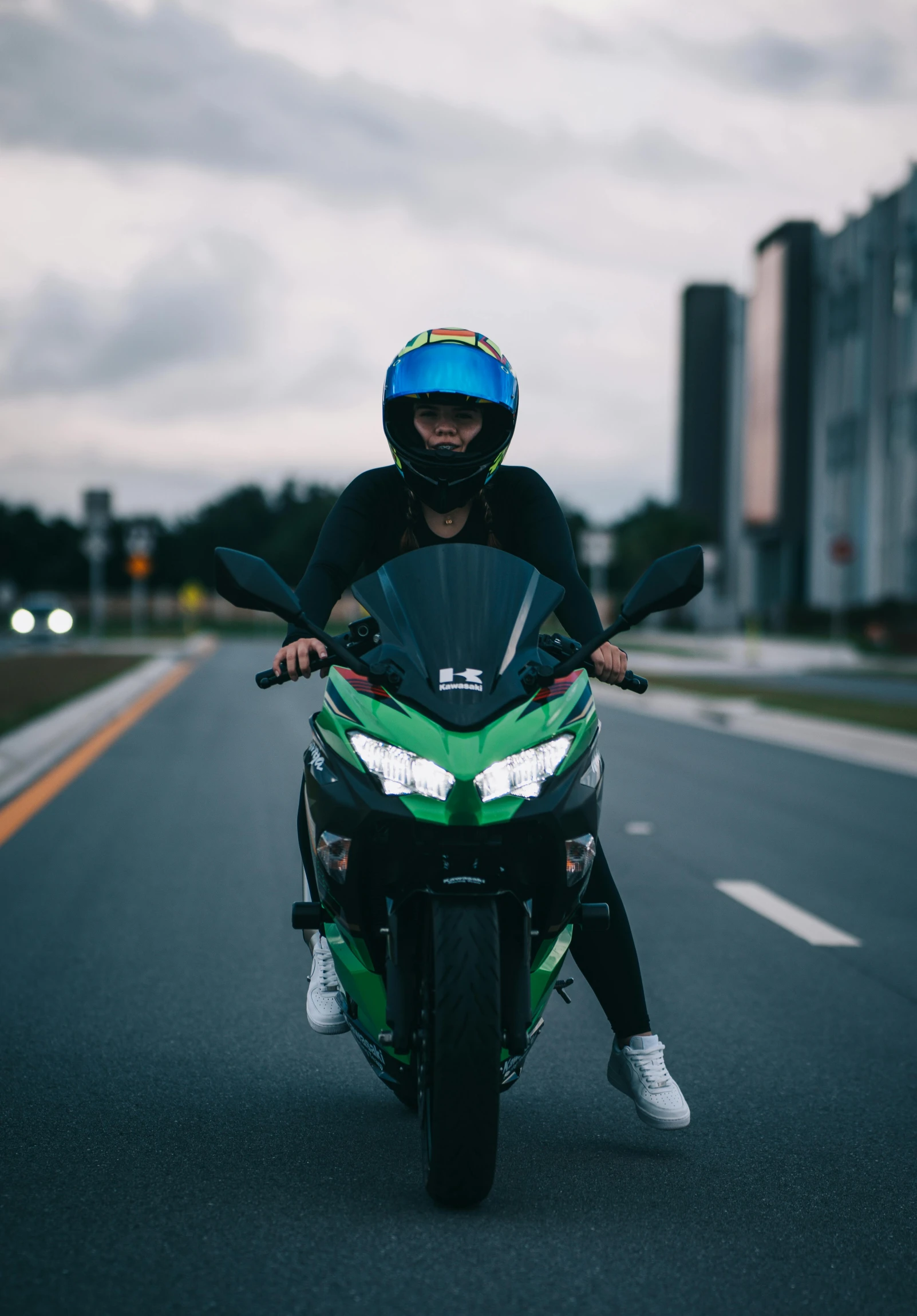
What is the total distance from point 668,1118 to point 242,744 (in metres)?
11.4

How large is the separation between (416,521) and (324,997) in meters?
1.30

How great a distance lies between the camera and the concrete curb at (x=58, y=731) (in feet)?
39.3

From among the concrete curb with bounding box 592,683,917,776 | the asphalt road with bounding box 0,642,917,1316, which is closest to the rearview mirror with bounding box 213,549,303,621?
the asphalt road with bounding box 0,642,917,1316

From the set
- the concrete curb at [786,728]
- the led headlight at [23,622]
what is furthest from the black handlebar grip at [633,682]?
the concrete curb at [786,728]

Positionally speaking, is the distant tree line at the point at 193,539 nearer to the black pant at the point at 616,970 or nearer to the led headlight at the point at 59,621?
the led headlight at the point at 59,621

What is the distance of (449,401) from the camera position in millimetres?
3924

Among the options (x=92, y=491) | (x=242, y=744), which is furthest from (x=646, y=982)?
(x=92, y=491)

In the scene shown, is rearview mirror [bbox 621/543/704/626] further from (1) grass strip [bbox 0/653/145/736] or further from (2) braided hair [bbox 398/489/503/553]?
(1) grass strip [bbox 0/653/145/736]

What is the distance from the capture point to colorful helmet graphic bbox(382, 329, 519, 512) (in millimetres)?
3871

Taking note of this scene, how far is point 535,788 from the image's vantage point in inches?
131

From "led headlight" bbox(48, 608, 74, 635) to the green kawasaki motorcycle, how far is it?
8.84m

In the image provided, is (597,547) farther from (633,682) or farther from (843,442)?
(633,682)

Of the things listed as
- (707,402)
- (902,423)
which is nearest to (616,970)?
(902,423)

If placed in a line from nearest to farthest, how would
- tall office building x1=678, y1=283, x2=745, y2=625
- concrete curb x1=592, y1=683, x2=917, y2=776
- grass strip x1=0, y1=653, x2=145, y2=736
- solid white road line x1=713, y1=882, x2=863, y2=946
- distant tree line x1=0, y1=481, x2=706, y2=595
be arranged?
solid white road line x1=713, y1=882, x2=863, y2=946 → concrete curb x1=592, y1=683, x2=917, y2=776 → grass strip x1=0, y1=653, x2=145, y2=736 → tall office building x1=678, y1=283, x2=745, y2=625 → distant tree line x1=0, y1=481, x2=706, y2=595
